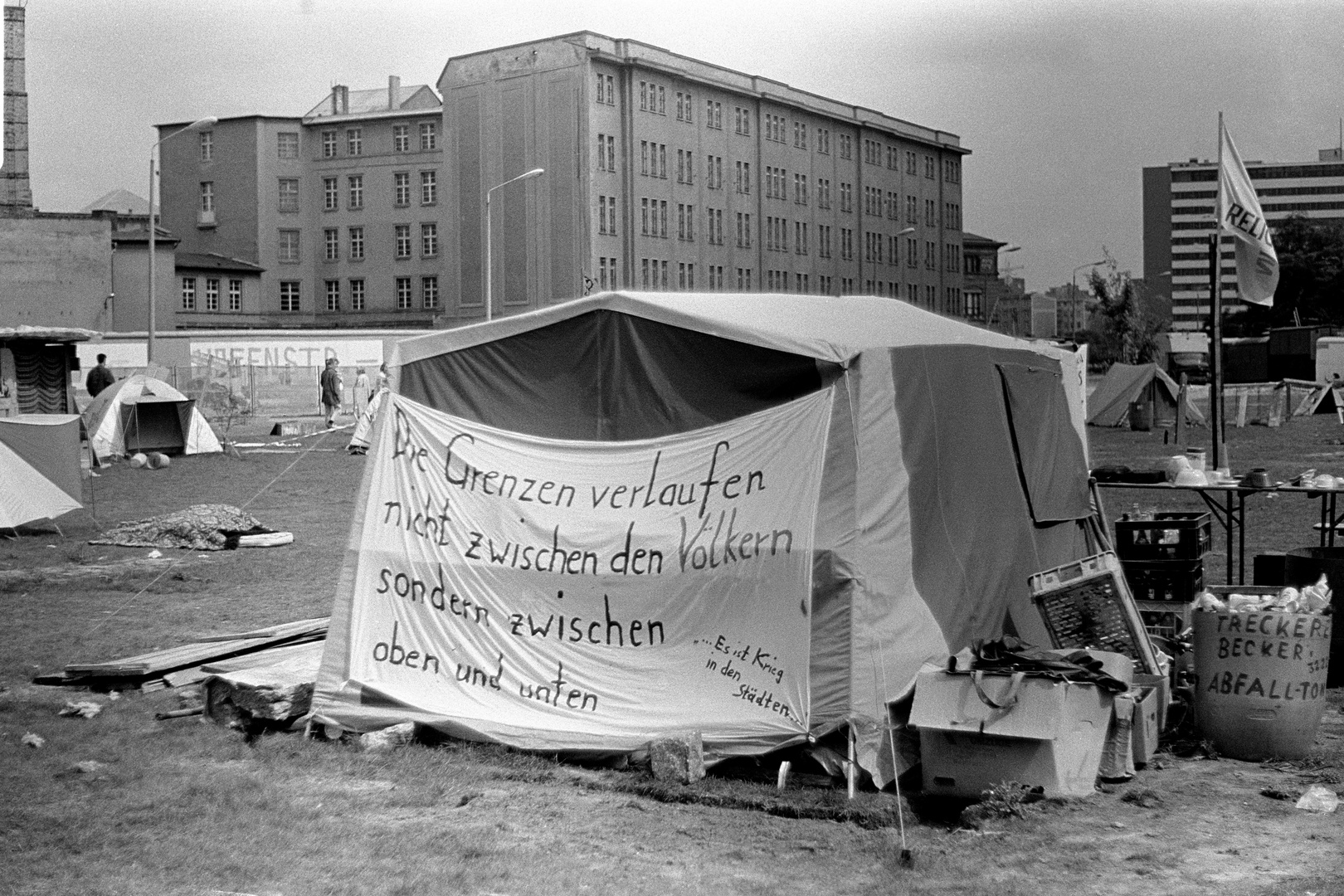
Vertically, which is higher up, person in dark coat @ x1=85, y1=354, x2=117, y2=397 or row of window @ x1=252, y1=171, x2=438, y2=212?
row of window @ x1=252, y1=171, x2=438, y2=212

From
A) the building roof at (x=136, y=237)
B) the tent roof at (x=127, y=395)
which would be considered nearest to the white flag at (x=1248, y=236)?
the tent roof at (x=127, y=395)

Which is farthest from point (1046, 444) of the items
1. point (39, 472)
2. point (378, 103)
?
point (378, 103)

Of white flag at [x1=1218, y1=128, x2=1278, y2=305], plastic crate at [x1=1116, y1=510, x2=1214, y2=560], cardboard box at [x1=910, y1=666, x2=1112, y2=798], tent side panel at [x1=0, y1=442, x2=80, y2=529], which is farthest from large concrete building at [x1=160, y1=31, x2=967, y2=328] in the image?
cardboard box at [x1=910, y1=666, x2=1112, y2=798]

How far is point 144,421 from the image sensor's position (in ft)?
97.0

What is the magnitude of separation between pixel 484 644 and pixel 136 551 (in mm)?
8992

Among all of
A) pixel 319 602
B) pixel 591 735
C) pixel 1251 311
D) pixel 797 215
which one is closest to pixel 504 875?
pixel 591 735

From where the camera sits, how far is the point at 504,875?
5.82 meters

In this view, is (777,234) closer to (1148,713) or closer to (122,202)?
(122,202)

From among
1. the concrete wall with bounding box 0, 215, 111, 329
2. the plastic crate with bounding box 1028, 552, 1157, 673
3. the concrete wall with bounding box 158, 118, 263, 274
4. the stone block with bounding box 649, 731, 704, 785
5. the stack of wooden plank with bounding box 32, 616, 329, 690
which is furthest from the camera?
the concrete wall with bounding box 158, 118, 263, 274

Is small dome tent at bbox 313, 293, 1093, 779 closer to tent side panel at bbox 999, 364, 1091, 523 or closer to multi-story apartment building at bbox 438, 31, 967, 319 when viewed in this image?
tent side panel at bbox 999, 364, 1091, 523

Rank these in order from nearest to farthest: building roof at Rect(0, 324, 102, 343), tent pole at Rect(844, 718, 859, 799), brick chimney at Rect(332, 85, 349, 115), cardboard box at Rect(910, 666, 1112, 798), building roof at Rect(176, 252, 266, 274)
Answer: cardboard box at Rect(910, 666, 1112, 798), tent pole at Rect(844, 718, 859, 799), building roof at Rect(0, 324, 102, 343), building roof at Rect(176, 252, 266, 274), brick chimney at Rect(332, 85, 349, 115)

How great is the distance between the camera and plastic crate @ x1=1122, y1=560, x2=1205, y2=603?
31.0 feet

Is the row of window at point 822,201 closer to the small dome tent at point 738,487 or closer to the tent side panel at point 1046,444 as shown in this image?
the tent side panel at point 1046,444

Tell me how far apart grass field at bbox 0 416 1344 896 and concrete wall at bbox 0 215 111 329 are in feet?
200
